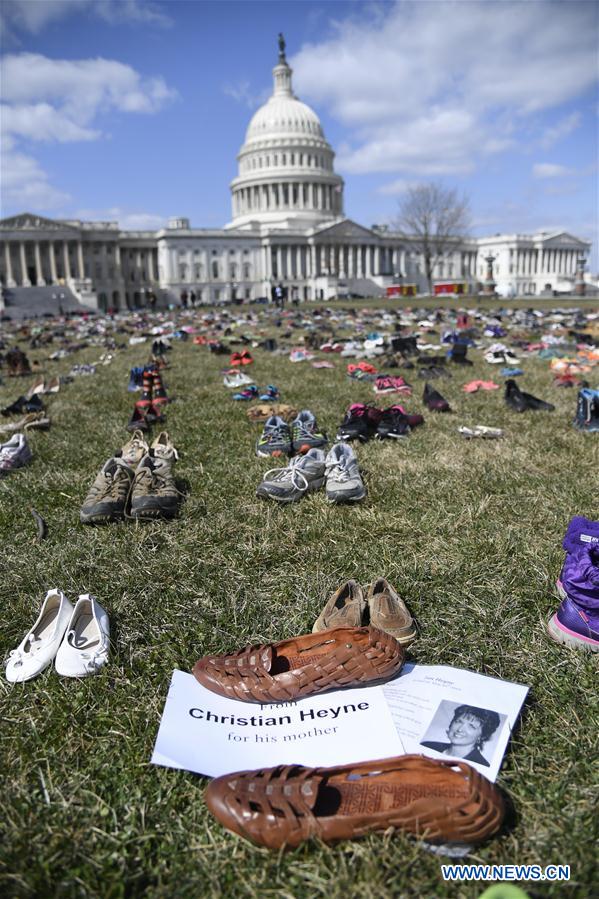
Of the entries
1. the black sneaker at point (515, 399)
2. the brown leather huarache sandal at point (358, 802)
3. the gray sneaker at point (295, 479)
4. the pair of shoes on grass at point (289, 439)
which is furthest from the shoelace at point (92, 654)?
the black sneaker at point (515, 399)

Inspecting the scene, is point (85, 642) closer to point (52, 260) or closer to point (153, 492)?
point (153, 492)

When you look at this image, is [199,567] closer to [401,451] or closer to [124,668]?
[124,668]

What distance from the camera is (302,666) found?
8.45 feet

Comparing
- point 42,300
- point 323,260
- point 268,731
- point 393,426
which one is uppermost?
point 323,260

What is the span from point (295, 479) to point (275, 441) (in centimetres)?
128

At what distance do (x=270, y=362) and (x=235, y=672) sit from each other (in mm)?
11506

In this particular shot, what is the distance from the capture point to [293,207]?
102188mm

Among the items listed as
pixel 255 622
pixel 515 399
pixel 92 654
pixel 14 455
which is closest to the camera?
pixel 92 654

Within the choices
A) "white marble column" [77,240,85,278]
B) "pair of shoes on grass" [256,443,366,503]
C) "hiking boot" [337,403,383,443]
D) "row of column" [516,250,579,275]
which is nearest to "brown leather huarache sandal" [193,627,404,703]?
"pair of shoes on grass" [256,443,366,503]

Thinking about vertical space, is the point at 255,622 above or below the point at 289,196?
below

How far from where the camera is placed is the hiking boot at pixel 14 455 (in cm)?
564

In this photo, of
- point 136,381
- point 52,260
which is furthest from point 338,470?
point 52,260

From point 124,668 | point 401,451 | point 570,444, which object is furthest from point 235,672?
point 570,444

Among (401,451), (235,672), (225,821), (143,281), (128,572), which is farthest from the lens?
(143,281)
